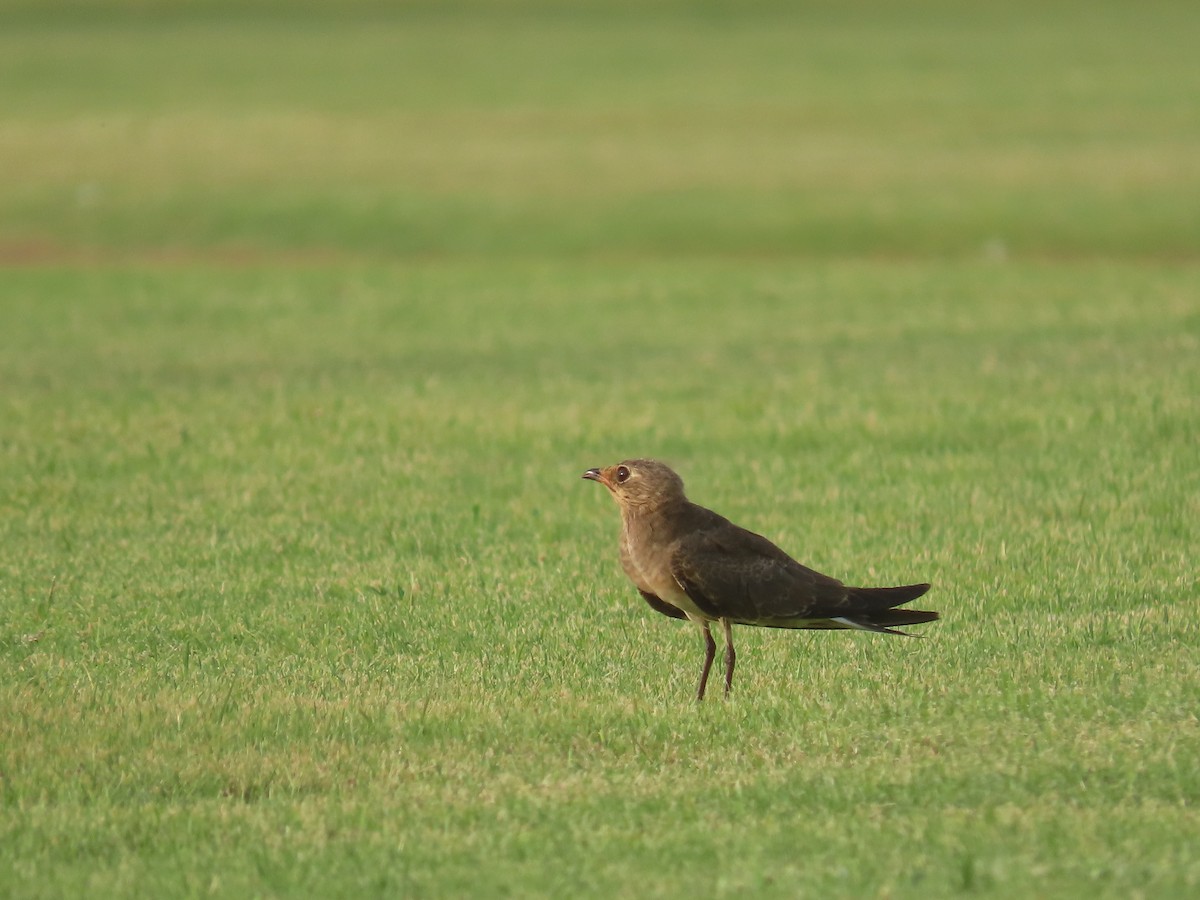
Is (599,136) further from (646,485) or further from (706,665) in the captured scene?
(706,665)

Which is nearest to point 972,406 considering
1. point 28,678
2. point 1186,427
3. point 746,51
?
point 1186,427

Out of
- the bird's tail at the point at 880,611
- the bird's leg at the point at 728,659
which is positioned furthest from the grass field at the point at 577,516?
the bird's tail at the point at 880,611

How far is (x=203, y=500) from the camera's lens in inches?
526

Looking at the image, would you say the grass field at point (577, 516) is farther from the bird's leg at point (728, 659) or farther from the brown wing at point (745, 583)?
the brown wing at point (745, 583)

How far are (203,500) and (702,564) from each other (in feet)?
20.9

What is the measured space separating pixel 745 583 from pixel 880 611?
63 cm

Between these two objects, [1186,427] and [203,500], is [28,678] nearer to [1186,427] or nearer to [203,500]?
[203,500]

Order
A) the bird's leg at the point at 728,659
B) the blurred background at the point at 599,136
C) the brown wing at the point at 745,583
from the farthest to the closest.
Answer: the blurred background at the point at 599,136, the bird's leg at the point at 728,659, the brown wing at the point at 745,583

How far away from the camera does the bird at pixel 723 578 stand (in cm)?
800

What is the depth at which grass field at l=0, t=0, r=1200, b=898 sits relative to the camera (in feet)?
22.2

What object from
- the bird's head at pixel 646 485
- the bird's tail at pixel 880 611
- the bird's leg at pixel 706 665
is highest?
the bird's head at pixel 646 485

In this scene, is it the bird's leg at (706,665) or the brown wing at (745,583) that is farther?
the bird's leg at (706,665)

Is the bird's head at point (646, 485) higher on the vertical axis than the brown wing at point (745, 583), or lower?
higher

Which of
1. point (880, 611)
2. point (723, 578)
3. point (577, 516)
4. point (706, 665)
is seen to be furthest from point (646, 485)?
point (577, 516)
